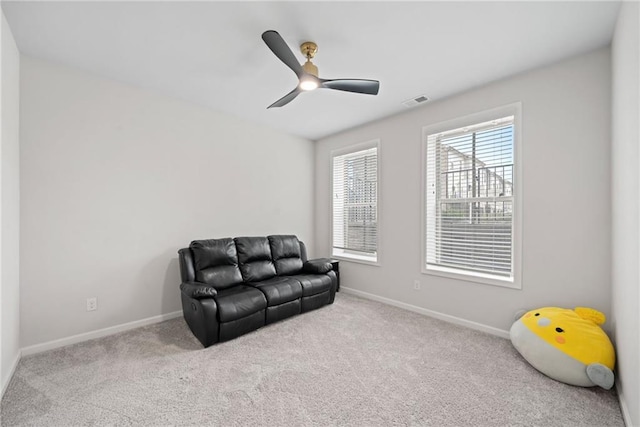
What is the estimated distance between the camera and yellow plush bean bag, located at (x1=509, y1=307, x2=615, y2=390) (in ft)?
→ 6.36

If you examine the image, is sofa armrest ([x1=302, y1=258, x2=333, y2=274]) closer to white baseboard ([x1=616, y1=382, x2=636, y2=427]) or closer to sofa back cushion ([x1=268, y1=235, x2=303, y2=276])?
sofa back cushion ([x1=268, y1=235, x2=303, y2=276])

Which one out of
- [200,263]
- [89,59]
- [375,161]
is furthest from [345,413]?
[89,59]

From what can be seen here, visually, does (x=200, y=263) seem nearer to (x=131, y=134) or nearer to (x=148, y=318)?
(x=148, y=318)

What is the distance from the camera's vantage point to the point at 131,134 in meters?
3.01

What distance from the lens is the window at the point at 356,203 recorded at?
4.22 meters

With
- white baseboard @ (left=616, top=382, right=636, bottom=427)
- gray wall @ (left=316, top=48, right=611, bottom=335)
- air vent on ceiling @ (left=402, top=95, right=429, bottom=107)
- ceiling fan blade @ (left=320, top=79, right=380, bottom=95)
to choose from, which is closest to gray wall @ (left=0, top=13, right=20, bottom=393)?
ceiling fan blade @ (left=320, top=79, right=380, bottom=95)

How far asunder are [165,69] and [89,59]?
63cm

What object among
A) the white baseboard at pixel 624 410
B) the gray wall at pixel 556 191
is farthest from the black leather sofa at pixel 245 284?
the white baseboard at pixel 624 410

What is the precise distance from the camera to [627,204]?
5.68ft

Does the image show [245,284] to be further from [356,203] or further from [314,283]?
[356,203]

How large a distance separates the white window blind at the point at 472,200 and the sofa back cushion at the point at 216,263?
2.44 meters

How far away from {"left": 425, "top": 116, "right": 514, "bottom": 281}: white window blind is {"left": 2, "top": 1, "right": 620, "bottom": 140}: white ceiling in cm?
61

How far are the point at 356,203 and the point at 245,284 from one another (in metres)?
2.14

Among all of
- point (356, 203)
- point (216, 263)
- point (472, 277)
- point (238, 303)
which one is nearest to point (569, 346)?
point (472, 277)
